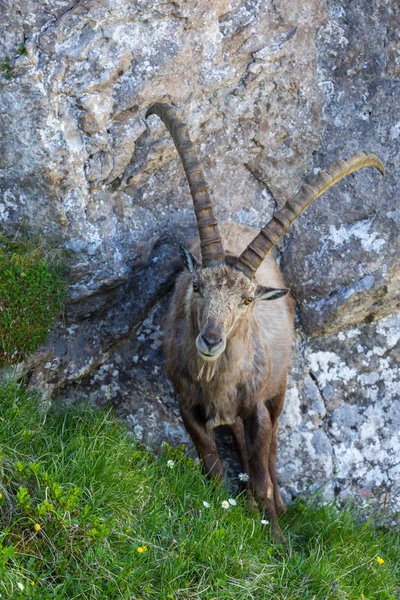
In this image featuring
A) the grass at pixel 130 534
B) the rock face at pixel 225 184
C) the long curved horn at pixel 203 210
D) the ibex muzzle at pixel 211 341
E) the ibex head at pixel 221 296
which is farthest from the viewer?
the rock face at pixel 225 184

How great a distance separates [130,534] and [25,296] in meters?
1.98

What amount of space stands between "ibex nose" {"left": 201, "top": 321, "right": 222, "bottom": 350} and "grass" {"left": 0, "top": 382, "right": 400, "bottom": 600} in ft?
3.46

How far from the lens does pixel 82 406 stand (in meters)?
6.73

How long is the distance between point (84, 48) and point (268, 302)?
253 cm

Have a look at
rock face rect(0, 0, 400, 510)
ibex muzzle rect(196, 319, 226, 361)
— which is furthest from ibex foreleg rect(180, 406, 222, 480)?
ibex muzzle rect(196, 319, 226, 361)

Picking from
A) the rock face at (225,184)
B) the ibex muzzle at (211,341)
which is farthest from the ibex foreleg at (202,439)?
the ibex muzzle at (211,341)

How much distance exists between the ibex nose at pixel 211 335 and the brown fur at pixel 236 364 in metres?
0.01

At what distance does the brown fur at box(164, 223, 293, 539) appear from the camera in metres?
5.92

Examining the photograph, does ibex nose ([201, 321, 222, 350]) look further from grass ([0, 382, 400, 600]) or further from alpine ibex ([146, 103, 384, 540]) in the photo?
grass ([0, 382, 400, 600])

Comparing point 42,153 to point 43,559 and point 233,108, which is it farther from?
point 43,559

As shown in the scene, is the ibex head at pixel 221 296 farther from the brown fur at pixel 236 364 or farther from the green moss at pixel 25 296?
the green moss at pixel 25 296

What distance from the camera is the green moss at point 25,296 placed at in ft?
20.2

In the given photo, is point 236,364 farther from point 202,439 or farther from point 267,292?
point 202,439

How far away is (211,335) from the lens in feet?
18.1
